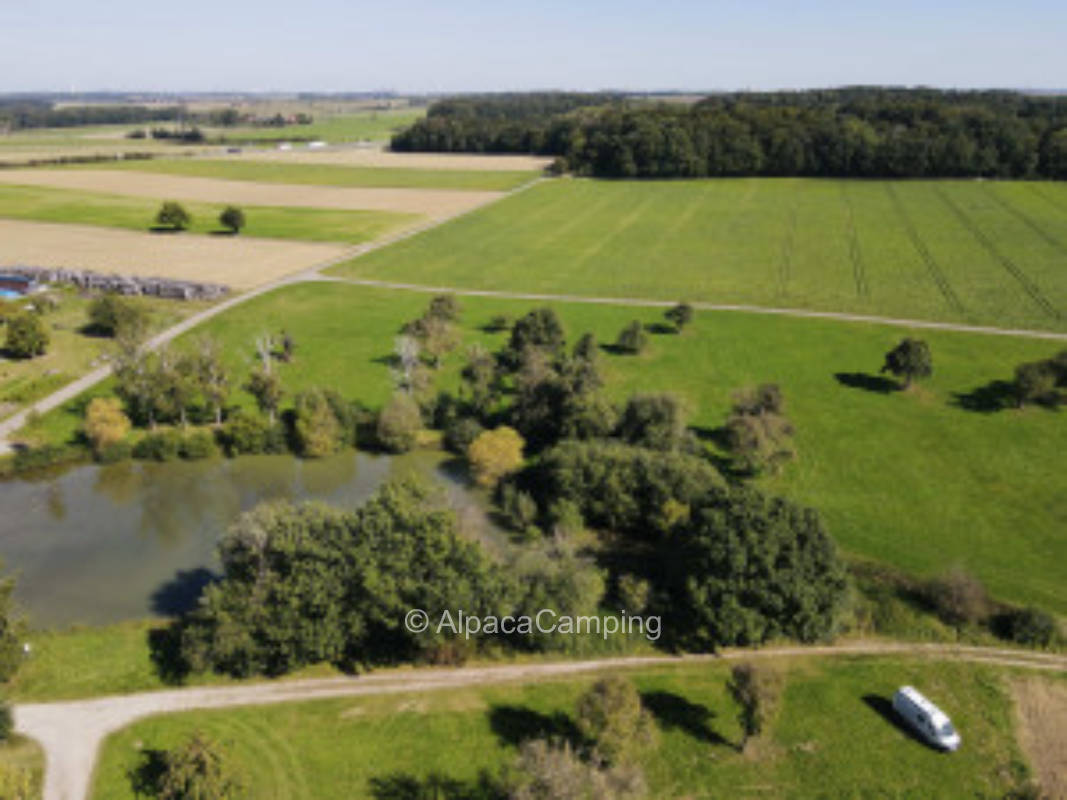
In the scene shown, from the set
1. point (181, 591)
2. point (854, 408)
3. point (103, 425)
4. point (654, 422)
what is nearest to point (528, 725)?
point (181, 591)

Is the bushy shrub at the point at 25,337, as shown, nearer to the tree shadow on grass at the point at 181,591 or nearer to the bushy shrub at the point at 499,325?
the tree shadow on grass at the point at 181,591

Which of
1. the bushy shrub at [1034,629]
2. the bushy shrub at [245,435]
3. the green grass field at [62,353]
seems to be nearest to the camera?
the bushy shrub at [1034,629]

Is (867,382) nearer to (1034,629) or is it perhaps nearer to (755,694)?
(1034,629)

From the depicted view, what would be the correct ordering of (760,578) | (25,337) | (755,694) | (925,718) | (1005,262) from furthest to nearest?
(1005,262) < (25,337) < (760,578) < (925,718) < (755,694)

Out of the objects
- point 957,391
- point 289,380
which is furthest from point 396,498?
point 957,391

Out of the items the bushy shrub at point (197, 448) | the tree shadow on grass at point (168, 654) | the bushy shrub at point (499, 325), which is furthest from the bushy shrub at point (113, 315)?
the tree shadow on grass at point (168, 654)
